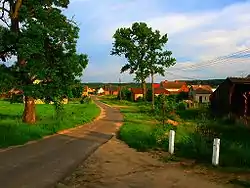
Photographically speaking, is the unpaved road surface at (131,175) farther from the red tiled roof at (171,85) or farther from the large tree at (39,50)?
the red tiled roof at (171,85)

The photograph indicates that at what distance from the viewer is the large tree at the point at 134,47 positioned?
7788cm

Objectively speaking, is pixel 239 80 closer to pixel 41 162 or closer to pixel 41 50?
pixel 41 50

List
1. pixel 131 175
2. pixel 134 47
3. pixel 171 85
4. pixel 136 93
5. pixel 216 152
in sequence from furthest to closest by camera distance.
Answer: pixel 171 85 < pixel 136 93 < pixel 134 47 < pixel 216 152 < pixel 131 175

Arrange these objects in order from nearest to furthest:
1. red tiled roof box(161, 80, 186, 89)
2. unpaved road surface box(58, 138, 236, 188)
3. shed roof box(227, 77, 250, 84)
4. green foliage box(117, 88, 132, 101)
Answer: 1. unpaved road surface box(58, 138, 236, 188)
2. shed roof box(227, 77, 250, 84)
3. green foliage box(117, 88, 132, 101)
4. red tiled roof box(161, 80, 186, 89)

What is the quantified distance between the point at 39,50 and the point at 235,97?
20.3 m

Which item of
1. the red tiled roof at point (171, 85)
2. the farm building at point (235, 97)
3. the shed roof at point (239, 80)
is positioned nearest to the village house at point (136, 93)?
the red tiled roof at point (171, 85)

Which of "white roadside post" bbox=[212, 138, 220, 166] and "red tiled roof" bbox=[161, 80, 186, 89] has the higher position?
"red tiled roof" bbox=[161, 80, 186, 89]

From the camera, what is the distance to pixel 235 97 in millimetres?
38250

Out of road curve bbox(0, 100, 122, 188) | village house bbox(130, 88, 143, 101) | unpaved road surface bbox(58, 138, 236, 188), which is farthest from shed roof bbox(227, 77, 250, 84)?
village house bbox(130, 88, 143, 101)

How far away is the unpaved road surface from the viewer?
9430mm

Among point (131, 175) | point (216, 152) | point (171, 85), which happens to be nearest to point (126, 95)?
point (171, 85)

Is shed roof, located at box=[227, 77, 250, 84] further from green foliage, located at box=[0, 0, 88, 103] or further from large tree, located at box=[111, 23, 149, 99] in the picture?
large tree, located at box=[111, 23, 149, 99]

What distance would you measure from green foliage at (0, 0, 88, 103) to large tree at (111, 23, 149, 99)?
161ft

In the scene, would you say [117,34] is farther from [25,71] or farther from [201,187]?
[201,187]
